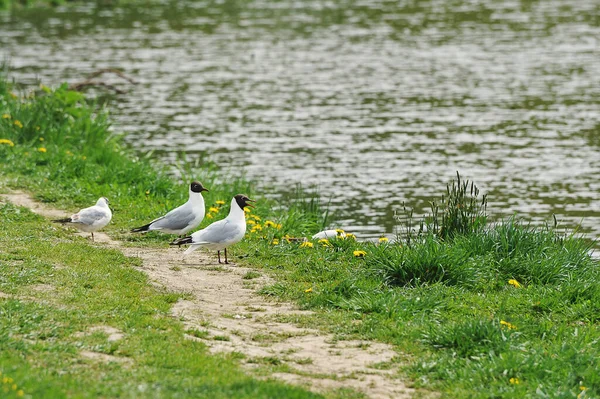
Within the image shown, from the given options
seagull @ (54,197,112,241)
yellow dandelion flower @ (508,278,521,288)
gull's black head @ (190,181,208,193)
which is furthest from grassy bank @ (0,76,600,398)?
gull's black head @ (190,181,208,193)

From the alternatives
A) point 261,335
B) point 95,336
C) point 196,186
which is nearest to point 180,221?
point 196,186

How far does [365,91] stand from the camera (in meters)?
31.7

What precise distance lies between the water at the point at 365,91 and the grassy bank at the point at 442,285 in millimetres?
3231

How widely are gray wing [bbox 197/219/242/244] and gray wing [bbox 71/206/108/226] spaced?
1.77 metres

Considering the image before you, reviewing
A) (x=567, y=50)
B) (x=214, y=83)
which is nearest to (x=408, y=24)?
(x=567, y=50)

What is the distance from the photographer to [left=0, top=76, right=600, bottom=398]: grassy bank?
348 inches

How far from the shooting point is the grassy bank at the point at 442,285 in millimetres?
8828

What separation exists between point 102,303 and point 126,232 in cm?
442

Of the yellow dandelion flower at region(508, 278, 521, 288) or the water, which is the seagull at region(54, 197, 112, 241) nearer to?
the water

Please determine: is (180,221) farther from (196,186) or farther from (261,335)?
(261,335)

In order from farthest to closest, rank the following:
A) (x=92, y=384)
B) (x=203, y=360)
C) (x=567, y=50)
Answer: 1. (x=567, y=50)
2. (x=203, y=360)
3. (x=92, y=384)

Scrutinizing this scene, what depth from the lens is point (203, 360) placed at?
8.74m

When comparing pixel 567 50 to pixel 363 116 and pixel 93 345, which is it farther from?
pixel 93 345

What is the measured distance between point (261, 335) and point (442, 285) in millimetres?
2574
